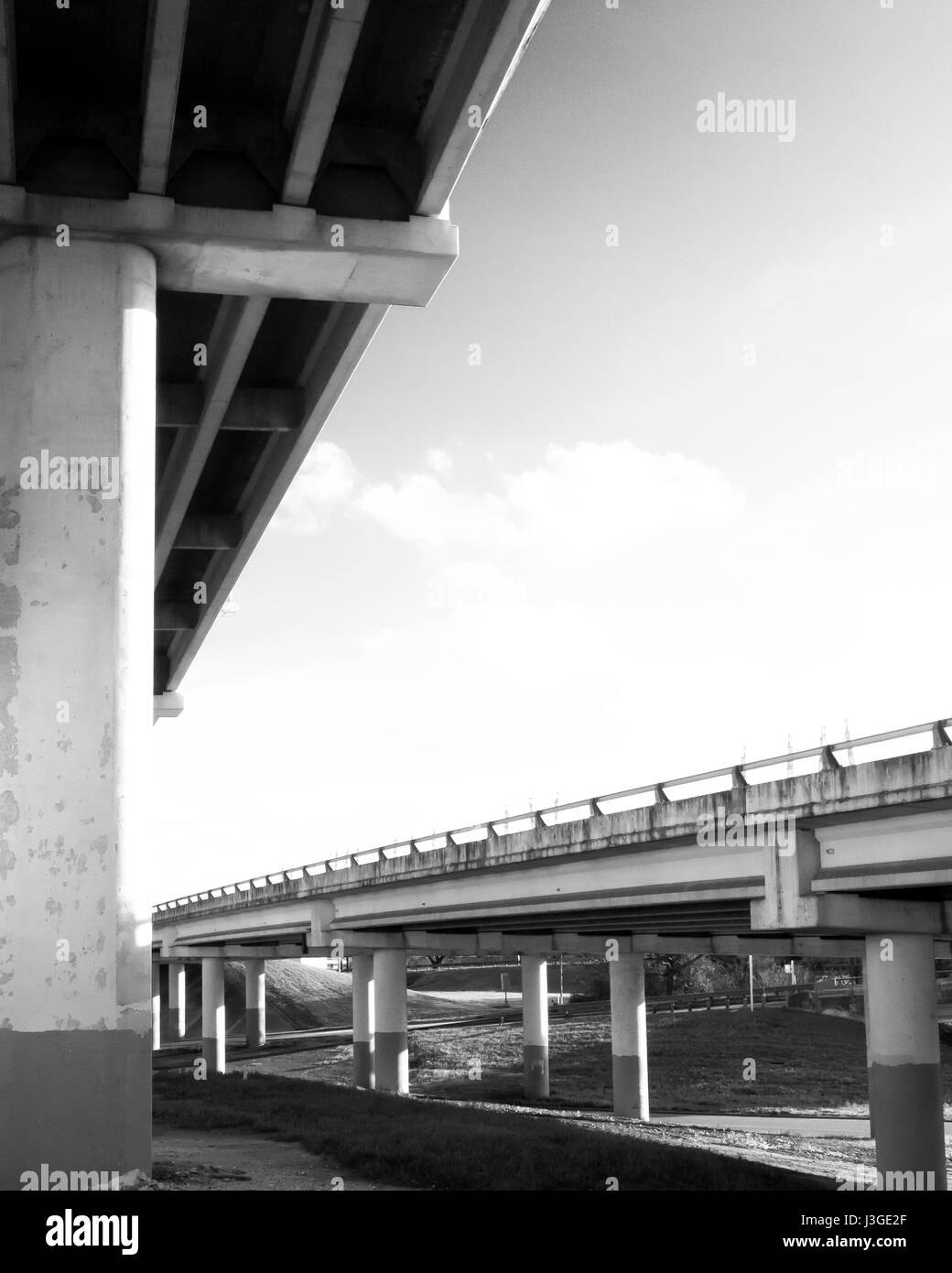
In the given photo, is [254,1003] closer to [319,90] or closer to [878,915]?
[878,915]

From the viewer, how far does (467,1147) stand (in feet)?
74.0

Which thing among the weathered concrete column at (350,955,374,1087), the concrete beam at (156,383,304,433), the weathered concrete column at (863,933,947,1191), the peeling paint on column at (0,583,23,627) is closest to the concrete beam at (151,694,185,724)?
the concrete beam at (156,383,304,433)

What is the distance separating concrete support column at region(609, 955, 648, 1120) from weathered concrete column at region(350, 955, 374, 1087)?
9842mm

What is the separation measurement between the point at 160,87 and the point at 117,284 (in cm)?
186

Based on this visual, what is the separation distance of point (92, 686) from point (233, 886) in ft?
157

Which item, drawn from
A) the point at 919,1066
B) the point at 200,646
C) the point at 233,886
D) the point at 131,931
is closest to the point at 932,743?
the point at 919,1066

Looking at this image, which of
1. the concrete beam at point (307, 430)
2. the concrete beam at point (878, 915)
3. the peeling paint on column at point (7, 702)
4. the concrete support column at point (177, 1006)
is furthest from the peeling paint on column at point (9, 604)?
the concrete support column at point (177, 1006)

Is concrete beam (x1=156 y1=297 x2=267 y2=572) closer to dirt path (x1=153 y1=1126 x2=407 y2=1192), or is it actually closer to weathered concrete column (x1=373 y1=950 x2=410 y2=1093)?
dirt path (x1=153 y1=1126 x2=407 y2=1192)

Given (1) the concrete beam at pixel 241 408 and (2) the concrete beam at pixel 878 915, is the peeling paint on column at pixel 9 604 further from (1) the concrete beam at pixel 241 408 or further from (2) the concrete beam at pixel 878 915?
(2) the concrete beam at pixel 878 915

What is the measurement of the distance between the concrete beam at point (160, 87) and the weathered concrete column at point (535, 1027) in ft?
136

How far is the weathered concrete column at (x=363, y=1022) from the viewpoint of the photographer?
50.2 metres

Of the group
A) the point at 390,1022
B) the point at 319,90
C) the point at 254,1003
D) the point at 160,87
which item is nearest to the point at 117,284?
the point at 160,87

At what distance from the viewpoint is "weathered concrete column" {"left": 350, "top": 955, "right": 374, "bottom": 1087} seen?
50.2m
